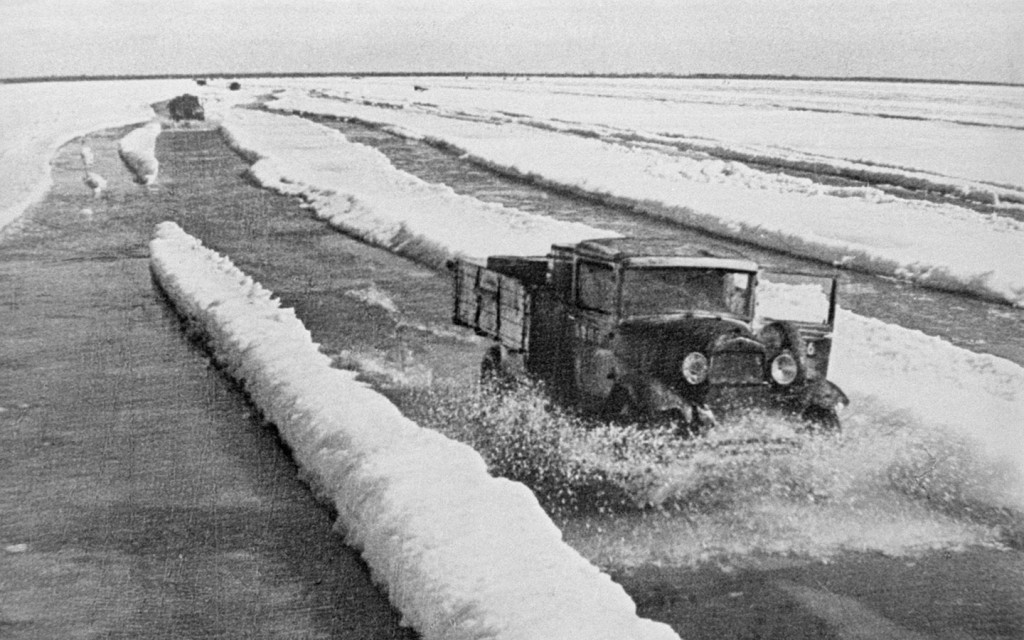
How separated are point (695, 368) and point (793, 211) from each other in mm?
16968

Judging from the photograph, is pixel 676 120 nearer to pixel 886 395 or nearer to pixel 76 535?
pixel 886 395

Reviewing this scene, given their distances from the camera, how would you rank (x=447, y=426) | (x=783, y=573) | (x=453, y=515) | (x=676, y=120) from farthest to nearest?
(x=676, y=120) → (x=447, y=426) → (x=453, y=515) → (x=783, y=573)

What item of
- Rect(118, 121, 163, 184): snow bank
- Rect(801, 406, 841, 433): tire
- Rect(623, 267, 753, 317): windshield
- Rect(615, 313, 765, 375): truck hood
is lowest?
Rect(118, 121, 163, 184): snow bank

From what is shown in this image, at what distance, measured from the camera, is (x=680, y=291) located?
9109mm

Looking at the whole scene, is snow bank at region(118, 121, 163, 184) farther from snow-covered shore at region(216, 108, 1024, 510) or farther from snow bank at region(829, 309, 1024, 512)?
snow bank at region(829, 309, 1024, 512)

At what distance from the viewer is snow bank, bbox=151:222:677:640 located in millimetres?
5902

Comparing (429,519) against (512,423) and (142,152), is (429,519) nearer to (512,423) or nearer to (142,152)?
(512,423)

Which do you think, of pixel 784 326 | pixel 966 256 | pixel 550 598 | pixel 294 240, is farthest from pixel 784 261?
pixel 550 598

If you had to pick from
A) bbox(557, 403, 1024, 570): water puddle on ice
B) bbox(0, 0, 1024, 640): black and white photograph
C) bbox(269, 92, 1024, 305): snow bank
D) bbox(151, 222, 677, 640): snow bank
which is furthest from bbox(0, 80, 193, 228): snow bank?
bbox(269, 92, 1024, 305): snow bank

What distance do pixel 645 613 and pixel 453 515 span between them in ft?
5.25

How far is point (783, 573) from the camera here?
6832 millimetres

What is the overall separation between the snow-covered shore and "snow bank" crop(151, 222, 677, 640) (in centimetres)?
362

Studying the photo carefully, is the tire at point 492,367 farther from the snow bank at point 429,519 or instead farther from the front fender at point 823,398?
the front fender at point 823,398

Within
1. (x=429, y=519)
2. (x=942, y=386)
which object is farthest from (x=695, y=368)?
(x=942, y=386)
